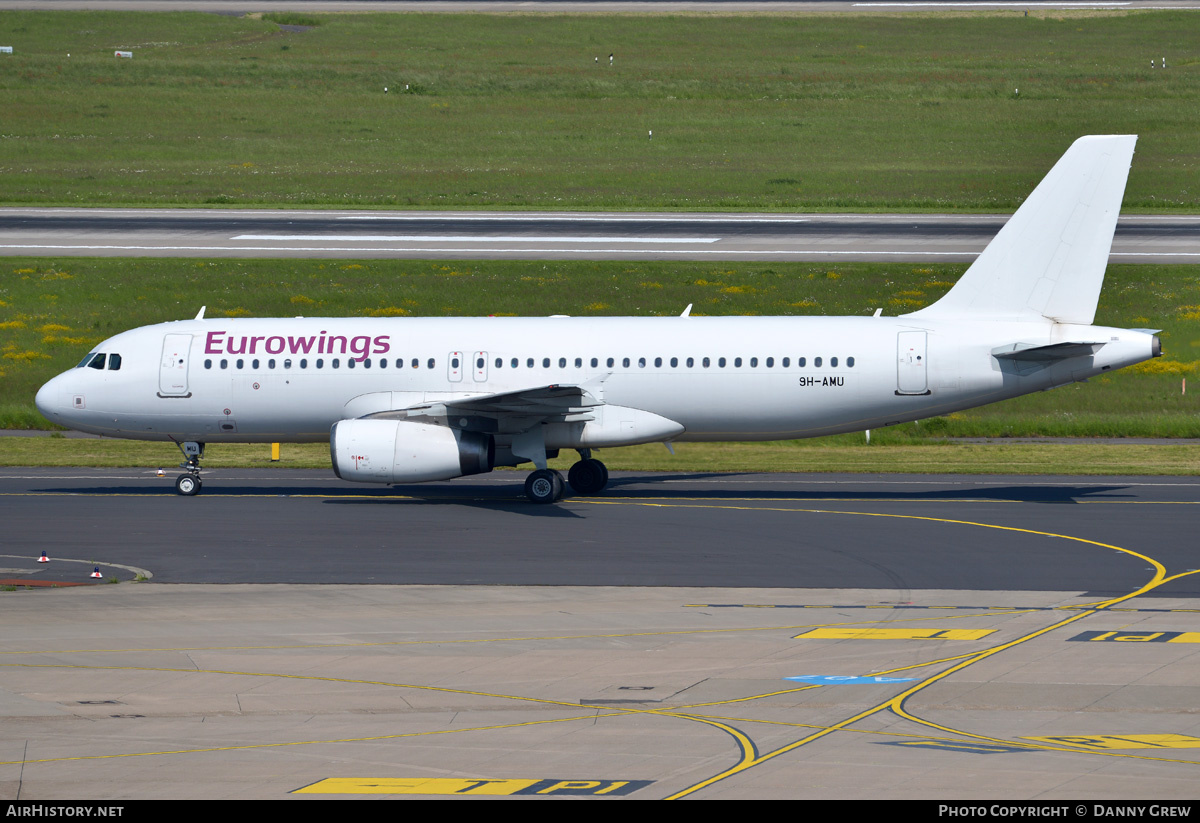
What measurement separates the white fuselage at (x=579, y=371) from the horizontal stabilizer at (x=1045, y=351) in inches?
8.0

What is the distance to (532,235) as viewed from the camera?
68812 mm

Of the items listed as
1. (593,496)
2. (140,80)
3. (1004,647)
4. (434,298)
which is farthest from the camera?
(140,80)

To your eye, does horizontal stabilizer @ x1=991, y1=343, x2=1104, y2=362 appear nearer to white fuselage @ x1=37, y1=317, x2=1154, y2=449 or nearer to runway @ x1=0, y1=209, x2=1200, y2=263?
white fuselage @ x1=37, y1=317, x2=1154, y2=449

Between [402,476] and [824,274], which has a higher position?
[824,274]

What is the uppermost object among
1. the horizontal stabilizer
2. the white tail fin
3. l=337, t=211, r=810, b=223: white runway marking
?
A: l=337, t=211, r=810, b=223: white runway marking

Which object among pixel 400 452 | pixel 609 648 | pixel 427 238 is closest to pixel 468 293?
pixel 427 238

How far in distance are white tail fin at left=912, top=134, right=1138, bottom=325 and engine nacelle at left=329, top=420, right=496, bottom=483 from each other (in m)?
12.8

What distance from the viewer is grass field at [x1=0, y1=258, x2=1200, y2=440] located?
54.7m

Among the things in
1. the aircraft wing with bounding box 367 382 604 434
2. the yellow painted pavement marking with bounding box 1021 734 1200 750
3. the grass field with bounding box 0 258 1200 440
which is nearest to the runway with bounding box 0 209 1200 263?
the grass field with bounding box 0 258 1200 440

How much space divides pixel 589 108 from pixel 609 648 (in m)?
88.7

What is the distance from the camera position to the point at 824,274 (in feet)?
196

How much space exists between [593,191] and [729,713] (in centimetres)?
6670

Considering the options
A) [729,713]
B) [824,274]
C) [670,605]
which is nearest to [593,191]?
[824,274]

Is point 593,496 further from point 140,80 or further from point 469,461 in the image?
point 140,80
